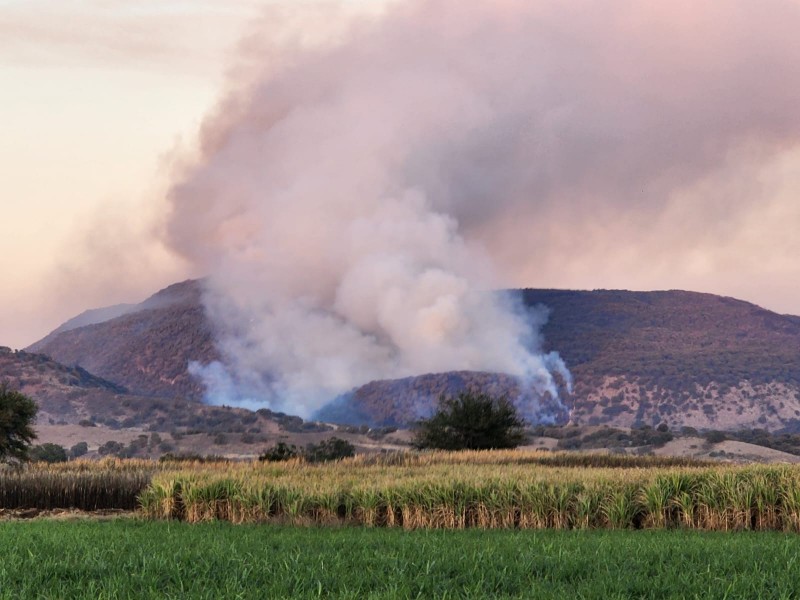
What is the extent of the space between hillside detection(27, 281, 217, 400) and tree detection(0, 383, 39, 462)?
100764 millimetres

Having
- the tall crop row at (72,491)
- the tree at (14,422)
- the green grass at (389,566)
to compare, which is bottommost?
the green grass at (389,566)

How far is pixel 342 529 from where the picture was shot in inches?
781

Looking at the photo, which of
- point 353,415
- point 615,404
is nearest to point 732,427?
point 615,404

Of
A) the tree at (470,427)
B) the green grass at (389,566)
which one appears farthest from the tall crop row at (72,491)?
the tree at (470,427)

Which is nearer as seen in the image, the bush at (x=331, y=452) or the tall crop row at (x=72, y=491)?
the tall crop row at (x=72, y=491)

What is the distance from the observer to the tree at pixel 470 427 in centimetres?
4866

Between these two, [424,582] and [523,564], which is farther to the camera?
[523,564]

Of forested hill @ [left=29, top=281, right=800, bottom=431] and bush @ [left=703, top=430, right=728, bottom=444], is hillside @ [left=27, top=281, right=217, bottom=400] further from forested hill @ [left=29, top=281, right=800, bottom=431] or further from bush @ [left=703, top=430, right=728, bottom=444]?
bush @ [left=703, top=430, right=728, bottom=444]

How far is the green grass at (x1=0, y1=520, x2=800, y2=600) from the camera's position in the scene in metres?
11.3

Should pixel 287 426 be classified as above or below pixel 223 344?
below

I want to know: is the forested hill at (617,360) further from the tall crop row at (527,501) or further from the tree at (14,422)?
the tall crop row at (527,501)

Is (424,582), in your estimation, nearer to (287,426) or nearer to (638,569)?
(638,569)

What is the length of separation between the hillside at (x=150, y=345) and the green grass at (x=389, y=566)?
124 m

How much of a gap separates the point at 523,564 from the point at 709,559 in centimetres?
295
